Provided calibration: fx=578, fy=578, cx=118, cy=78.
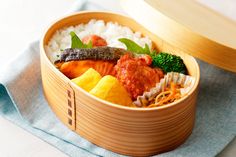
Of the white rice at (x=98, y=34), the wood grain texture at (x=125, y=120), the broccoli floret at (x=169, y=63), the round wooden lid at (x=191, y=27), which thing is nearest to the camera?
the wood grain texture at (x=125, y=120)

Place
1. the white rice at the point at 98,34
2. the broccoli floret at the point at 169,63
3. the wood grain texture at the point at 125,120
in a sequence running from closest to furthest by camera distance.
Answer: the wood grain texture at the point at 125,120
the broccoli floret at the point at 169,63
the white rice at the point at 98,34

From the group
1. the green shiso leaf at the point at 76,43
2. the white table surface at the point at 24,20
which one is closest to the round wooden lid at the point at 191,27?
the green shiso leaf at the point at 76,43

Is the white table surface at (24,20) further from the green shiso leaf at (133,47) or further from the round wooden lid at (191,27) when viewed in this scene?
the green shiso leaf at (133,47)

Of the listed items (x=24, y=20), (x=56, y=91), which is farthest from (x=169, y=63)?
(x=24, y=20)

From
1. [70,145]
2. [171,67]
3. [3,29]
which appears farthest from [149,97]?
[3,29]

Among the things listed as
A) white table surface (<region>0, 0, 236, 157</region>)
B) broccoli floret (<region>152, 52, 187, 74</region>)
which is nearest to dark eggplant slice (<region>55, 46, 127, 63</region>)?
broccoli floret (<region>152, 52, 187, 74</region>)

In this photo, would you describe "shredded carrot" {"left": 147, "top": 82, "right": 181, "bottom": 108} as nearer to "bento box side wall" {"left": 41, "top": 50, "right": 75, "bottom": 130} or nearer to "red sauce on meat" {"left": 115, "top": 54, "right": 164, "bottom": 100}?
"red sauce on meat" {"left": 115, "top": 54, "right": 164, "bottom": 100}

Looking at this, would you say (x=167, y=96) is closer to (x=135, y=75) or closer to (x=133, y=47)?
(x=135, y=75)
